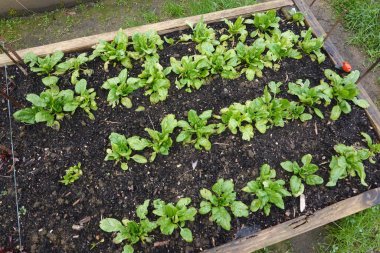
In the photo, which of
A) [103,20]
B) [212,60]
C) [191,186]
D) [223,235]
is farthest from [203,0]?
[223,235]

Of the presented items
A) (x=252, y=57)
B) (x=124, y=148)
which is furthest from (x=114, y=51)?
(x=252, y=57)

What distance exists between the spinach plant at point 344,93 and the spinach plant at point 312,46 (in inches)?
7.3

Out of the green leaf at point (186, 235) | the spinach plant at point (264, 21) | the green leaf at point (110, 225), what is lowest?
the green leaf at point (110, 225)

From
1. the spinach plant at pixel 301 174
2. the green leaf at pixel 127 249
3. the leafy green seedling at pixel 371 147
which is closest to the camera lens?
the green leaf at pixel 127 249

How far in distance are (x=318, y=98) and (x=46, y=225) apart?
189 centimetres

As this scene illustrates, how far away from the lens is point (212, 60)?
8.02 ft

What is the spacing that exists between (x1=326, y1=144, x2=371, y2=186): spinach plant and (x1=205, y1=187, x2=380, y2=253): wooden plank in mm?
113

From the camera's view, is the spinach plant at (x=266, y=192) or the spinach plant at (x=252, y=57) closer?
the spinach plant at (x=266, y=192)

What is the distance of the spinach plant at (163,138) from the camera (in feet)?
7.20

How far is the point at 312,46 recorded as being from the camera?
2.55m

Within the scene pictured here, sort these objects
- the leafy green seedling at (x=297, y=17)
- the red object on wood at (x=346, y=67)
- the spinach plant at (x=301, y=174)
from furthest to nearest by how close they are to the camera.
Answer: the leafy green seedling at (x=297, y=17) → the red object on wood at (x=346, y=67) → the spinach plant at (x=301, y=174)

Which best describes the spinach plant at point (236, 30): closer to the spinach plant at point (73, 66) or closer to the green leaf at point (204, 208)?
the spinach plant at point (73, 66)

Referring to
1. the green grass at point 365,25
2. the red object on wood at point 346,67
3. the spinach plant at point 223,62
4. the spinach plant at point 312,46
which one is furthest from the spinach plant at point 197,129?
the green grass at point 365,25

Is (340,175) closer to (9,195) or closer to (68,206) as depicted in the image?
(68,206)
